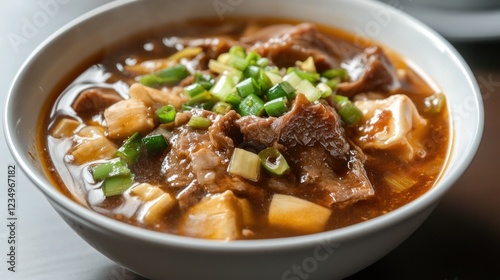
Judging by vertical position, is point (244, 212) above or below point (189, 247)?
below

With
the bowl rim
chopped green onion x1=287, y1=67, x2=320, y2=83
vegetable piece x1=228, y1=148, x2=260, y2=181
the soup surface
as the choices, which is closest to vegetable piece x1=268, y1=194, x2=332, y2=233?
the soup surface

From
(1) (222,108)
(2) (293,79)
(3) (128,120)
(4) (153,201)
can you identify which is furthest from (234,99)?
(4) (153,201)

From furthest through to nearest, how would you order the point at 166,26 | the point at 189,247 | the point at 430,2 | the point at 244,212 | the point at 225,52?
the point at 430,2, the point at 166,26, the point at 225,52, the point at 244,212, the point at 189,247

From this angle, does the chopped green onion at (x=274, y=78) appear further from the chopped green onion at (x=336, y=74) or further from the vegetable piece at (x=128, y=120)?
the vegetable piece at (x=128, y=120)

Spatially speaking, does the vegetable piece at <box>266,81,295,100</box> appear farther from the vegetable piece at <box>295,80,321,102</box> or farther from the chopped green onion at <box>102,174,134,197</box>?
the chopped green onion at <box>102,174,134,197</box>

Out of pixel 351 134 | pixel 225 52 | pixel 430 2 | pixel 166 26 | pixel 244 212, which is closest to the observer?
pixel 244 212

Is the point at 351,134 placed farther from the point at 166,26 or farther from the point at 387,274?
the point at 166,26

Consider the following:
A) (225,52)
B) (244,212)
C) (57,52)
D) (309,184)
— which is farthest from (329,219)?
(57,52)

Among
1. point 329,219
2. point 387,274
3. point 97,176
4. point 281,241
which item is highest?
point 281,241
